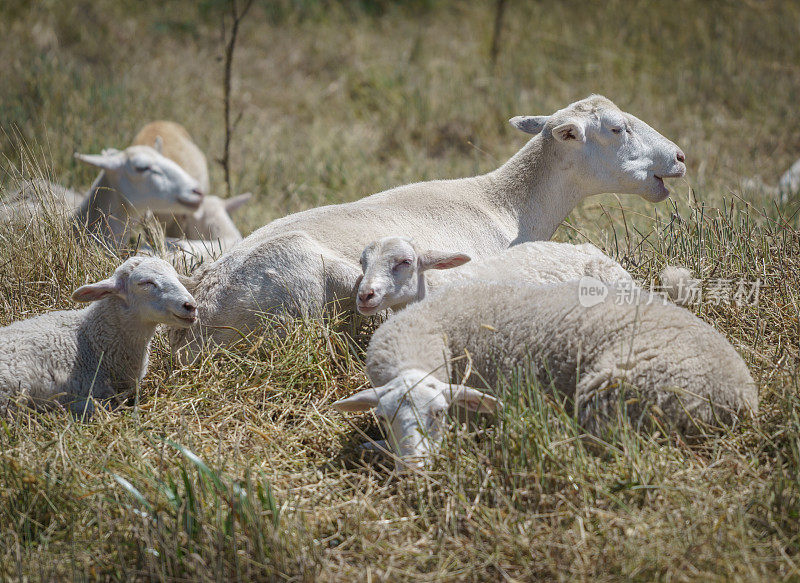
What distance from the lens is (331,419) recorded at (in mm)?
3568

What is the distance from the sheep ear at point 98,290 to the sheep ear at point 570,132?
2.36 metres

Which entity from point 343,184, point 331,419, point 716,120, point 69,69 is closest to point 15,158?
point 69,69

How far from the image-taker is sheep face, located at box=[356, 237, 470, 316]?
3.69 m

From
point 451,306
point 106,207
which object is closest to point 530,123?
point 451,306

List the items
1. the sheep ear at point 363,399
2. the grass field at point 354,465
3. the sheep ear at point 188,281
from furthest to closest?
the sheep ear at point 188,281 → the sheep ear at point 363,399 → the grass field at point 354,465

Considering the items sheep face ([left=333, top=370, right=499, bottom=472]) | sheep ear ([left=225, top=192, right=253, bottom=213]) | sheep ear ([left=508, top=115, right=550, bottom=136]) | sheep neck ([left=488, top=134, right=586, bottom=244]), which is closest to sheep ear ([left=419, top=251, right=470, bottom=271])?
sheep face ([left=333, top=370, right=499, bottom=472])

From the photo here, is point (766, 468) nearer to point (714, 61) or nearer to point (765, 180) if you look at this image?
point (765, 180)

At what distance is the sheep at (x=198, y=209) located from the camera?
6668mm

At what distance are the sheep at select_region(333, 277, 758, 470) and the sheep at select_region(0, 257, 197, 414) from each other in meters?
0.96

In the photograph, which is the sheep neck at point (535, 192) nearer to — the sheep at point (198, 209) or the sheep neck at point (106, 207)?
the sheep at point (198, 209)

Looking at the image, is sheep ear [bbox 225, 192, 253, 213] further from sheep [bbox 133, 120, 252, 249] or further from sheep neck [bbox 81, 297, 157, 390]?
sheep neck [bbox 81, 297, 157, 390]

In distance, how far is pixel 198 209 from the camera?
20.8 ft

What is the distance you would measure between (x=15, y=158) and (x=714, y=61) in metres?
7.43

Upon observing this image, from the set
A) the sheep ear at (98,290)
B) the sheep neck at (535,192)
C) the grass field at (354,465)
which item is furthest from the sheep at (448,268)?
the sheep ear at (98,290)
